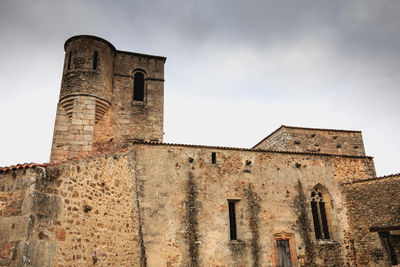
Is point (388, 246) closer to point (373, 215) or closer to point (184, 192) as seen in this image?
point (373, 215)

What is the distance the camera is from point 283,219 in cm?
1290

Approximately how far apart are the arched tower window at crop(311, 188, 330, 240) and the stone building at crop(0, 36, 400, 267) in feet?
0.14

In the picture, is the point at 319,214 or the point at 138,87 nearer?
the point at 319,214

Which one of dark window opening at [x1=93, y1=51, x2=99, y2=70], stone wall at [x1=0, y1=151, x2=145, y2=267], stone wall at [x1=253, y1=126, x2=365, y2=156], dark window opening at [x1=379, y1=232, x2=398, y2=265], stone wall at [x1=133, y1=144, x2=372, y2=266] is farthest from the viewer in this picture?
stone wall at [x1=253, y1=126, x2=365, y2=156]

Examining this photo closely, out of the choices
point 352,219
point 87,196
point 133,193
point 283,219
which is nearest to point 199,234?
point 133,193

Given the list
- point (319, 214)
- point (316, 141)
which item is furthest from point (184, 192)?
point (316, 141)

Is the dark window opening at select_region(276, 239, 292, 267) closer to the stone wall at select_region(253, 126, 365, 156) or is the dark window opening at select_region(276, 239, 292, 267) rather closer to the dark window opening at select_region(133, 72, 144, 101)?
the stone wall at select_region(253, 126, 365, 156)

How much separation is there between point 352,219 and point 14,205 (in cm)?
1312

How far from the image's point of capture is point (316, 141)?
18.8 metres

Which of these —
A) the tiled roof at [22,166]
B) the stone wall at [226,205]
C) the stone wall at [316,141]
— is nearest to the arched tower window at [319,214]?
the stone wall at [226,205]

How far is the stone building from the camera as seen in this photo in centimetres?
936

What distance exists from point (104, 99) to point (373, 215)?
12.7m

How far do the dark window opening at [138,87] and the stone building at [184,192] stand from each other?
0.18 ft

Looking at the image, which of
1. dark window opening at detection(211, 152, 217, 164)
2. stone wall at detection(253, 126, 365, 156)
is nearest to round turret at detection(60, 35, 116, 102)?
dark window opening at detection(211, 152, 217, 164)
